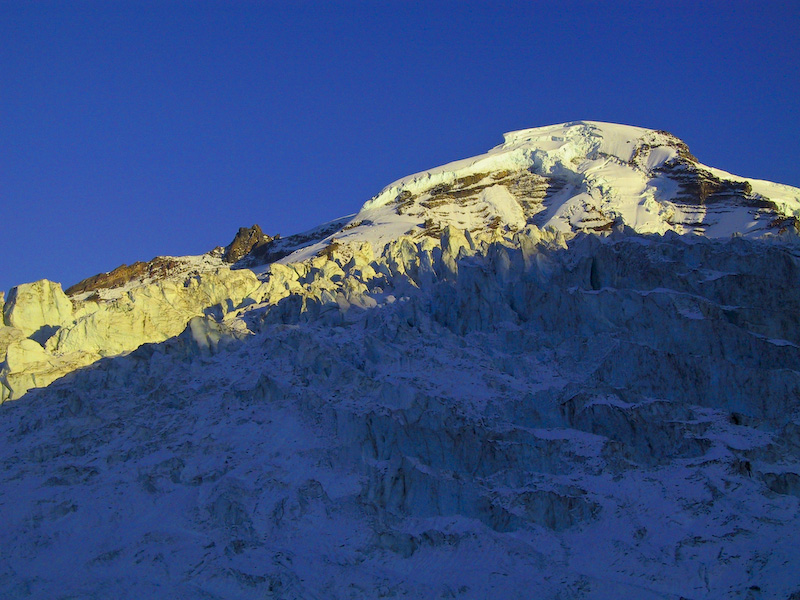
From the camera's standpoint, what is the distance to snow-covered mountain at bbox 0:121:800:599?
51.1 meters

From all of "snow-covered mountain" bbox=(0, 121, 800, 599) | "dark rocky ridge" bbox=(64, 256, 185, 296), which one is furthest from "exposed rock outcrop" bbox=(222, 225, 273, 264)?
"snow-covered mountain" bbox=(0, 121, 800, 599)

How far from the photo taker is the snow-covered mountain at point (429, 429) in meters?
51.1

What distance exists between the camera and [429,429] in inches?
2311

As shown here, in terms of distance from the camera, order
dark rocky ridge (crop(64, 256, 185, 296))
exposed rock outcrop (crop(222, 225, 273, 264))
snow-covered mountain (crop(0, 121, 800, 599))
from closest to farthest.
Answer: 1. snow-covered mountain (crop(0, 121, 800, 599))
2. dark rocky ridge (crop(64, 256, 185, 296))
3. exposed rock outcrop (crop(222, 225, 273, 264))

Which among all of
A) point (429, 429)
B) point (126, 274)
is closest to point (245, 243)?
point (126, 274)

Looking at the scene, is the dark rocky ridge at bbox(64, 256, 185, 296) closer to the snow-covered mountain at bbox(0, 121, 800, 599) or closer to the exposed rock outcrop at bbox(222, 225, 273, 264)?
the exposed rock outcrop at bbox(222, 225, 273, 264)

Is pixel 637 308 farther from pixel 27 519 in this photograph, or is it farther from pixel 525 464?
pixel 27 519

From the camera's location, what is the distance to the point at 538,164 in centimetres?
13300

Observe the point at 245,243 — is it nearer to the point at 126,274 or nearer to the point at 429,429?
the point at 126,274

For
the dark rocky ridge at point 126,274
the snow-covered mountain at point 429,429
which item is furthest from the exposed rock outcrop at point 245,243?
the snow-covered mountain at point 429,429

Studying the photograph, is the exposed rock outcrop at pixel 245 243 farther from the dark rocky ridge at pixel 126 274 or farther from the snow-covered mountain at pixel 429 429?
the snow-covered mountain at pixel 429 429

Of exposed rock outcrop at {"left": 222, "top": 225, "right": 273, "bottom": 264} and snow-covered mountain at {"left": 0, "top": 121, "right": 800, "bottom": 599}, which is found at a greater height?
exposed rock outcrop at {"left": 222, "top": 225, "right": 273, "bottom": 264}

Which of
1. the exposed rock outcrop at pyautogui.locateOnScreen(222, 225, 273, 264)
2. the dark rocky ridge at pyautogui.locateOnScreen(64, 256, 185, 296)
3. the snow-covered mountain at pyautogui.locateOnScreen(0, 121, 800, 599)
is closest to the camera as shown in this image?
the snow-covered mountain at pyautogui.locateOnScreen(0, 121, 800, 599)

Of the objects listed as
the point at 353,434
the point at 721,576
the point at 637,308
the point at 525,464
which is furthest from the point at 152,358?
the point at 721,576
